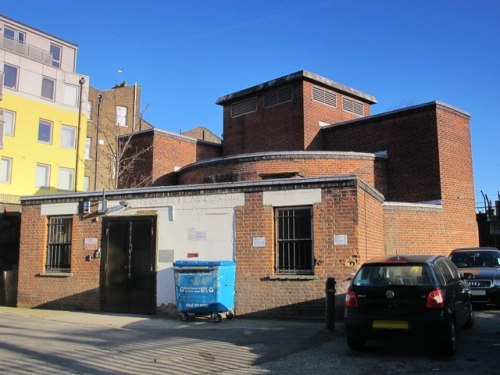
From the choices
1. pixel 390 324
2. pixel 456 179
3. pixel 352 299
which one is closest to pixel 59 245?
pixel 352 299

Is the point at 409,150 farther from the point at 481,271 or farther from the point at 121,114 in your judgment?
the point at 121,114

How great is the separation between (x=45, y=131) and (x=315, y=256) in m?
33.9

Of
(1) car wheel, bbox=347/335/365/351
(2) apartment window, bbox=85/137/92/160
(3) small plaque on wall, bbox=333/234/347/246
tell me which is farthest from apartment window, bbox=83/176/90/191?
(1) car wheel, bbox=347/335/365/351

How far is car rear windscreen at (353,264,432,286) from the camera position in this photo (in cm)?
806

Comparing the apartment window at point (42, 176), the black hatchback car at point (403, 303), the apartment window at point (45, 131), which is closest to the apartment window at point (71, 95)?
the apartment window at point (45, 131)

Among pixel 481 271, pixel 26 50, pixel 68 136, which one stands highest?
pixel 26 50

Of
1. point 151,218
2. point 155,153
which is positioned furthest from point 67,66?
point 151,218

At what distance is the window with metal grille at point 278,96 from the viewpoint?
25.7 metres

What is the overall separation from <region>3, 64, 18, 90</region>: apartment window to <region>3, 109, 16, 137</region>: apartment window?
2183 millimetres

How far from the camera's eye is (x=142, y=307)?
43.7 ft

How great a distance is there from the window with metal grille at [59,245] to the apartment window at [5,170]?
2447 centimetres

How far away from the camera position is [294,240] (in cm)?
1237

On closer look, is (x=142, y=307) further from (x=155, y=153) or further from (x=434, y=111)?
(x=434, y=111)

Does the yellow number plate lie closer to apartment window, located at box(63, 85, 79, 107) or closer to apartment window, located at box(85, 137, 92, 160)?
apartment window, located at box(63, 85, 79, 107)
